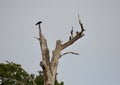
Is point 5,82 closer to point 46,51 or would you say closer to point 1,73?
point 1,73

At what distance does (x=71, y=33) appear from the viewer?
1531cm

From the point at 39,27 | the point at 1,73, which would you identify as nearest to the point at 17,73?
the point at 1,73

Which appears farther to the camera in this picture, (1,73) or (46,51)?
(1,73)

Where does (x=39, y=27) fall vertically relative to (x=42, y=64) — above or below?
above

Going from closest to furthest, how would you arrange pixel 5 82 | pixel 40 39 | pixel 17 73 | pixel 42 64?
pixel 42 64 → pixel 40 39 → pixel 5 82 → pixel 17 73

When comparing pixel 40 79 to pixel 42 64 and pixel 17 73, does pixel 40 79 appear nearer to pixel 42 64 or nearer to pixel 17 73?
pixel 17 73

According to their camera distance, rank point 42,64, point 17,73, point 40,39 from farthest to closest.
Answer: point 17,73 < point 40,39 < point 42,64

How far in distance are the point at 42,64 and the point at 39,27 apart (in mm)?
2174

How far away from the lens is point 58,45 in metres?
15.2

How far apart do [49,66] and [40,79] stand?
66.5 ft

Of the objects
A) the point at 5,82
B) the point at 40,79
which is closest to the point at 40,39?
the point at 5,82

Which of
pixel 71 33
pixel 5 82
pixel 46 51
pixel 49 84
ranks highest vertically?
pixel 5 82

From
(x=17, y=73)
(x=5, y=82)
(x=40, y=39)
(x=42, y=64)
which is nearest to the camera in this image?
(x=42, y=64)

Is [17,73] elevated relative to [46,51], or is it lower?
elevated
